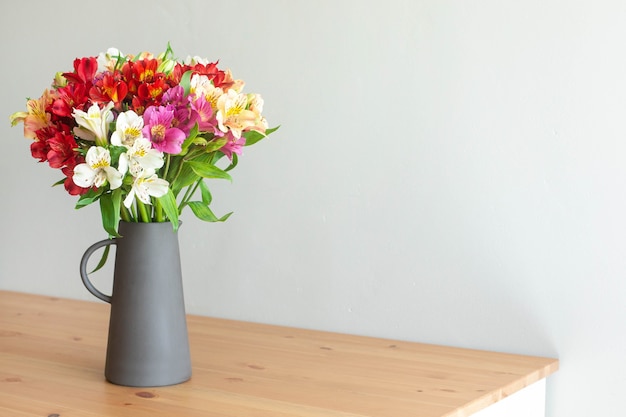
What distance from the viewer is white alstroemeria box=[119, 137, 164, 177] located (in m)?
1.21

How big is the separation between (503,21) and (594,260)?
45cm

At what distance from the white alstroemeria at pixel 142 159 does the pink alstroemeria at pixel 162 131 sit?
0.01 metres

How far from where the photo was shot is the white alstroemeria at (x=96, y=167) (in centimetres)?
120

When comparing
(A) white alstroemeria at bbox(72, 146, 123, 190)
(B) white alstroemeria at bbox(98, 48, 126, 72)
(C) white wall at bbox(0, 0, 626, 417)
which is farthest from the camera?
(C) white wall at bbox(0, 0, 626, 417)

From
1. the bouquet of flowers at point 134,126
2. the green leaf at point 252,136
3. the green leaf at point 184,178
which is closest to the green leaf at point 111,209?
the bouquet of flowers at point 134,126

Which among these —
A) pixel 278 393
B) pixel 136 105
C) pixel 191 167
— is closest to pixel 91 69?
pixel 136 105

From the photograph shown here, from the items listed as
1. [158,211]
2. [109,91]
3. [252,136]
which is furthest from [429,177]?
[109,91]

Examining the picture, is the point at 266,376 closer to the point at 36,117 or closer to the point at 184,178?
the point at 184,178

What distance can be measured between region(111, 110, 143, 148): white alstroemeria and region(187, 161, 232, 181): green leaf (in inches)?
4.6

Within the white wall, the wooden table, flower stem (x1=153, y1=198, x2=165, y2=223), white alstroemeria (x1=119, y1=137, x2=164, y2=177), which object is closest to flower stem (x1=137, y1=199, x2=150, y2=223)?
flower stem (x1=153, y1=198, x2=165, y2=223)

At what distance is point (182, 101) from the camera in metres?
1.26

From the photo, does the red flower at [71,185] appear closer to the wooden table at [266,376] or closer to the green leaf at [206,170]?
the green leaf at [206,170]

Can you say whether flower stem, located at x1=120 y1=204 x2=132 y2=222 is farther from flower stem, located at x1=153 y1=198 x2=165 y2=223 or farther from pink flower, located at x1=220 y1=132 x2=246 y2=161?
pink flower, located at x1=220 y1=132 x2=246 y2=161

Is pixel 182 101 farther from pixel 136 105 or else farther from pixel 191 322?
pixel 191 322
